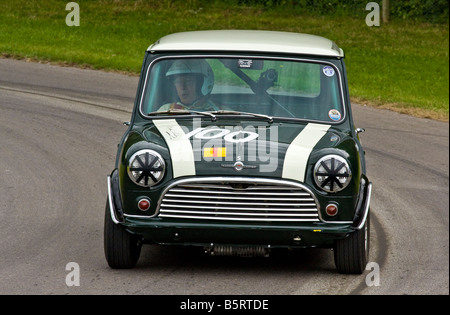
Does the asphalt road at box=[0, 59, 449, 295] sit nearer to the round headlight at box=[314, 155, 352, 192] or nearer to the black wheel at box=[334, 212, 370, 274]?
the black wheel at box=[334, 212, 370, 274]

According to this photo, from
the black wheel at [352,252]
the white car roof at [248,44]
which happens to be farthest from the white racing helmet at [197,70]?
the black wheel at [352,252]

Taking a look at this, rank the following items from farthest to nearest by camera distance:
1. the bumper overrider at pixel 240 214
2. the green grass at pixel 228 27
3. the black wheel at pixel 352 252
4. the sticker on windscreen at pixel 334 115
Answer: the green grass at pixel 228 27
the sticker on windscreen at pixel 334 115
the black wheel at pixel 352 252
the bumper overrider at pixel 240 214

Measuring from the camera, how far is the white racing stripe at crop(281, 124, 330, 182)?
6.58m

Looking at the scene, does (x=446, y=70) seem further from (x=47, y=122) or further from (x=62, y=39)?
(x=47, y=122)

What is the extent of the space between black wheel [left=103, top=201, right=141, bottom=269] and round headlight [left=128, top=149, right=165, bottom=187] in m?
0.38

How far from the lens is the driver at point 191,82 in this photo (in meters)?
7.68

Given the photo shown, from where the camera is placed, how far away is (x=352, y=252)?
6820mm

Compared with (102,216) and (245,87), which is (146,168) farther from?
(102,216)

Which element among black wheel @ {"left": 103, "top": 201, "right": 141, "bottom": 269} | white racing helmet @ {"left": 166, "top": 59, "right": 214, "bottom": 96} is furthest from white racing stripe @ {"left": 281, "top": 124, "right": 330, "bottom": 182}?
black wheel @ {"left": 103, "top": 201, "right": 141, "bottom": 269}

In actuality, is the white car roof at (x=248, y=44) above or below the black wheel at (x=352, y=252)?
above

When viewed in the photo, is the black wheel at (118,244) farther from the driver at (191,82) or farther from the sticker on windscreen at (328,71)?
the sticker on windscreen at (328,71)

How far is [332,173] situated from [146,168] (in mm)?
1313

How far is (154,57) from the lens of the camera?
7.84 metres

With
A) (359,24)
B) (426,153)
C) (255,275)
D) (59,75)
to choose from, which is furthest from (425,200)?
(359,24)
